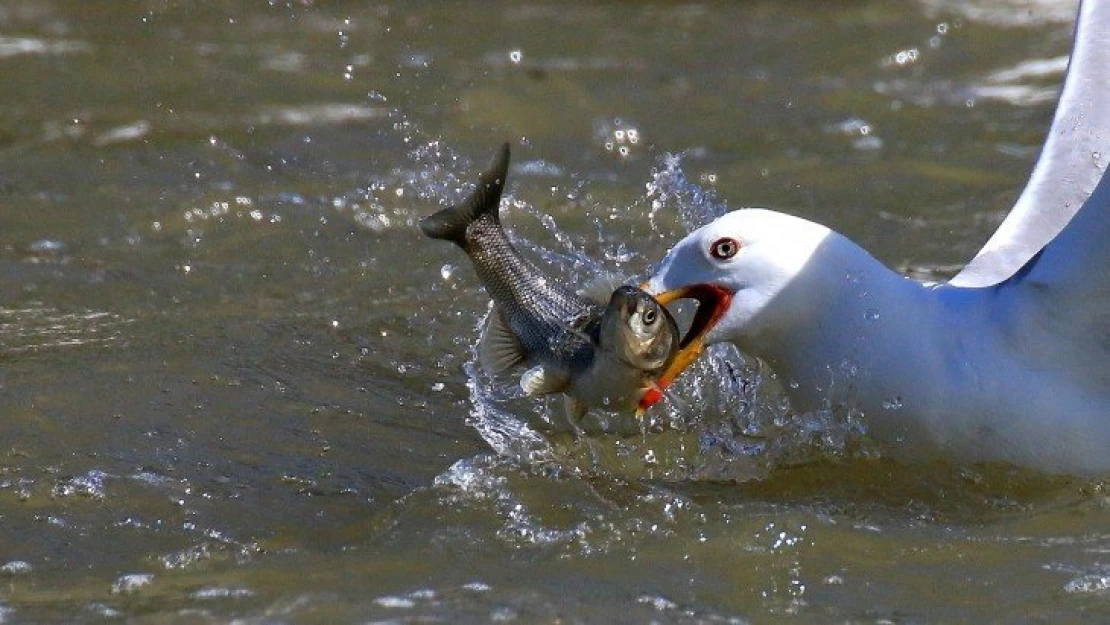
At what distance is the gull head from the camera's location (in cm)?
504

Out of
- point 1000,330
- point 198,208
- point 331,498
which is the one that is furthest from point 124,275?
point 1000,330

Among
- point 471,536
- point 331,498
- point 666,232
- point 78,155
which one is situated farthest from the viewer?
point 78,155

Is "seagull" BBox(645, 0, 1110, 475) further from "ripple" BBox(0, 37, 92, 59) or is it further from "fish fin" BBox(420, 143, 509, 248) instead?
"ripple" BBox(0, 37, 92, 59)

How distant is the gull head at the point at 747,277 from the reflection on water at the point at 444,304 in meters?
0.34

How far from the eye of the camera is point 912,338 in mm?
5098

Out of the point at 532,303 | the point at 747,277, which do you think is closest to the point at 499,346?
the point at 532,303

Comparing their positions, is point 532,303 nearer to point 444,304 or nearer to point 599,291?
point 599,291

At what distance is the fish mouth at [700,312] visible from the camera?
16.5ft

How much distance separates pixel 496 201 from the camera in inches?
199

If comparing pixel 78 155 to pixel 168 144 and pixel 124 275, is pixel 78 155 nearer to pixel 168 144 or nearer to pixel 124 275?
pixel 168 144

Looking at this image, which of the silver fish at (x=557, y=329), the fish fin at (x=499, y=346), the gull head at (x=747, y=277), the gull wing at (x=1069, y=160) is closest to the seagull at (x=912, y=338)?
the gull head at (x=747, y=277)

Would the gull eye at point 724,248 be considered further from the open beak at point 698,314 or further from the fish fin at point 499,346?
the fish fin at point 499,346

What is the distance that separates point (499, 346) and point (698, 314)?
56cm

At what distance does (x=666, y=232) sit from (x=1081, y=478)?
3216 millimetres
